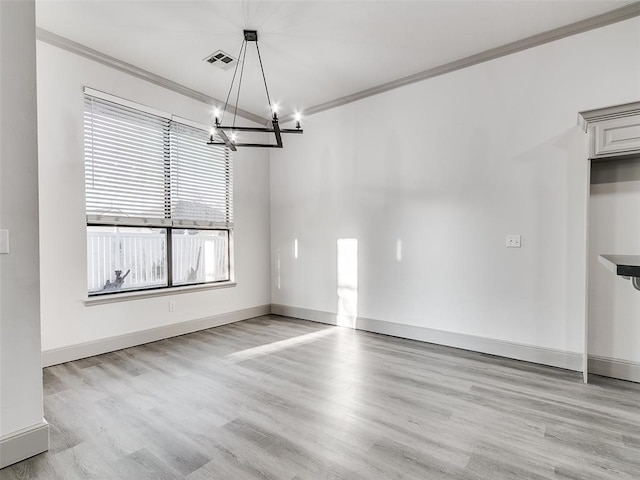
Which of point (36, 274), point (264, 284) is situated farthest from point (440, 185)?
point (36, 274)

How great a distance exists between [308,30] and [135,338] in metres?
3.82

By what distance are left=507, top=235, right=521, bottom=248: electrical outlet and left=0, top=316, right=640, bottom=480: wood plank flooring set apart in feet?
3.86

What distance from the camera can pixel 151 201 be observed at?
4004 millimetres

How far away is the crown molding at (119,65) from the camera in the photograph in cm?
317

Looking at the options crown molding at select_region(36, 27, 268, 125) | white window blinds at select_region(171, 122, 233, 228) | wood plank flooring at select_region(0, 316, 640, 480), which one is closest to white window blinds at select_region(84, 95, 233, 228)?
white window blinds at select_region(171, 122, 233, 228)

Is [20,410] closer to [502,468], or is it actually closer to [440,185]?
[502,468]

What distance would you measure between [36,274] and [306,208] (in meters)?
3.56

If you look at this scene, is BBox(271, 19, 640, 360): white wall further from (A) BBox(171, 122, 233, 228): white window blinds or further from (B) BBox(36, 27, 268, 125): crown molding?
(B) BBox(36, 27, 268, 125): crown molding

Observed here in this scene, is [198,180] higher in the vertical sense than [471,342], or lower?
higher

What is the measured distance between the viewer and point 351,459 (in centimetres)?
182

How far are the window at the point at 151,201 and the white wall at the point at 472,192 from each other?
4.54 ft

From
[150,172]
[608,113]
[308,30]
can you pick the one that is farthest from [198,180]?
[608,113]

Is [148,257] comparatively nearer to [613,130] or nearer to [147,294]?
[147,294]

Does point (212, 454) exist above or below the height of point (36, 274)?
below
